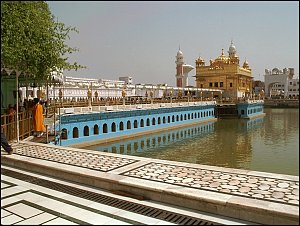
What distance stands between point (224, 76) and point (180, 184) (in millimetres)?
46281

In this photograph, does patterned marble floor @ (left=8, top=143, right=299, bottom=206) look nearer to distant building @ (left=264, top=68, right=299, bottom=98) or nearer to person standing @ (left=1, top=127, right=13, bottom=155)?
person standing @ (left=1, top=127, right=13, bottom=155)

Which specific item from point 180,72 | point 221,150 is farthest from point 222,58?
point 221,150

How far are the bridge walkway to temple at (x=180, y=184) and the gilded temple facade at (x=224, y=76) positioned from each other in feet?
143

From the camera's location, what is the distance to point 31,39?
8.65 m

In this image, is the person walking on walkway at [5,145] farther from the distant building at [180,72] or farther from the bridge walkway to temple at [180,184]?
the distant building at [180,72]

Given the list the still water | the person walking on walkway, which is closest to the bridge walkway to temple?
the person walking on walkway

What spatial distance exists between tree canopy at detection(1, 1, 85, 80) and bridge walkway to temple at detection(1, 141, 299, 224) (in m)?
2.61

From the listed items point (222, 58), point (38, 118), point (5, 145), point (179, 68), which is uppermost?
point (222, 58)

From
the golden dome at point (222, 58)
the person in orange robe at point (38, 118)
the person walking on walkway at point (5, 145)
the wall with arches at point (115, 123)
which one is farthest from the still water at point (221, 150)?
the golden dome at point (222, 58)

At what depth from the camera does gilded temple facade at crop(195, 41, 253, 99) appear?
4917 centimetres

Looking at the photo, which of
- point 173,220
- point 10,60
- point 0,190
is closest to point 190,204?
point 173,220

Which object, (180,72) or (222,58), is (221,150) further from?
(180,72)

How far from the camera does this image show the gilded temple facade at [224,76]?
1936 inches

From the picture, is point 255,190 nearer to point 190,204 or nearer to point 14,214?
point 190,204
